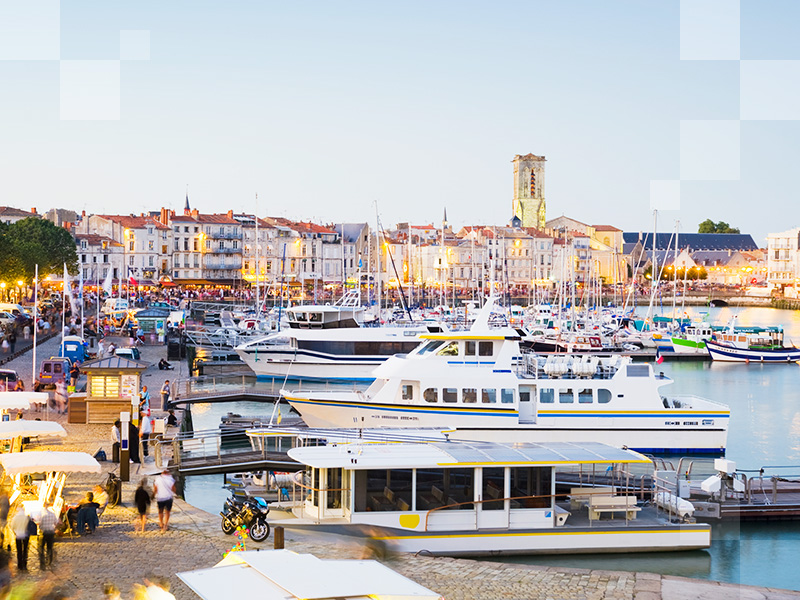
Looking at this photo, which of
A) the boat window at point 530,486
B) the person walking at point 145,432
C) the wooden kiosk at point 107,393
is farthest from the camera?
the wooden kiosk at point 107,393

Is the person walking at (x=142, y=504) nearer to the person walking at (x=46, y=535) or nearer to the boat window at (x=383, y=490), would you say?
the person walking at (x=46, y=535)

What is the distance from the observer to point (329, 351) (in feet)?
127

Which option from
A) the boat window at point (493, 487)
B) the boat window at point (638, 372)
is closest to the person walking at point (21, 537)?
the boat window at point (493, 487)

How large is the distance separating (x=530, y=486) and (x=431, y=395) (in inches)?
298

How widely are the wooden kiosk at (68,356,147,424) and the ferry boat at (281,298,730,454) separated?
428 cm

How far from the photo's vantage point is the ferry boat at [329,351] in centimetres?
3856

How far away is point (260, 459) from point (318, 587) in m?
11.1

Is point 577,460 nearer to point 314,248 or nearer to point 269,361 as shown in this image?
point 269,361

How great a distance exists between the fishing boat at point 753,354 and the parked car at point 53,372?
116ft

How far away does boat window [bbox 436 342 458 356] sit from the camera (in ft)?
74.4

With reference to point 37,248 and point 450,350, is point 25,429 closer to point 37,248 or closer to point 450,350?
point 450,350

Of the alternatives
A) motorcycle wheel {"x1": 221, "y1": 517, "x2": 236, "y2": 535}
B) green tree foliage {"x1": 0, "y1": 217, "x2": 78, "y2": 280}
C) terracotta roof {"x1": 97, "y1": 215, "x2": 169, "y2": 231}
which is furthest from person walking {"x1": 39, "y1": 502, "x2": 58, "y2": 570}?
terracotta roof {"x1": 97, "y1": 215, "x2": 169, "y2": 231}

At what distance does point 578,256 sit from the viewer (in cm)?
12650

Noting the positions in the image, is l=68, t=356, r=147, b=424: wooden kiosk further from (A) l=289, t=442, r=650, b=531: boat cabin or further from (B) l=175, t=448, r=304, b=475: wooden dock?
(A) l=289, t=442, r=650, b=531: boat cabin
